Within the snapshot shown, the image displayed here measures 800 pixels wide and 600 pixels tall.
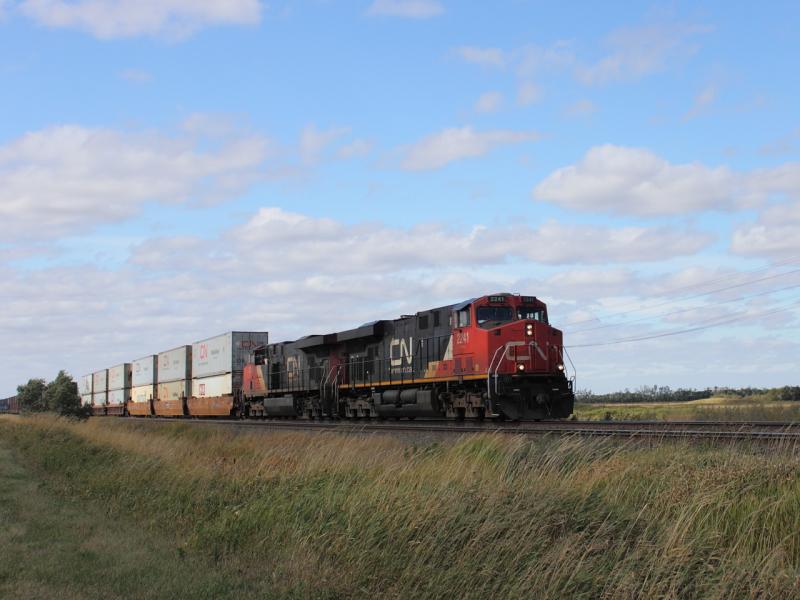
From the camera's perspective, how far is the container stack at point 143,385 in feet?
171

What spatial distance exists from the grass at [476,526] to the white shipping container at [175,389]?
35.1 metres

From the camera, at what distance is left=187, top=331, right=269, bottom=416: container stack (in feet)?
132

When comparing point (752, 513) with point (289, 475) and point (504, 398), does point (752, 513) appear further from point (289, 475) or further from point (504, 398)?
point (504, 398)

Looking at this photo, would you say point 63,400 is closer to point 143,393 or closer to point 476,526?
point 143,393

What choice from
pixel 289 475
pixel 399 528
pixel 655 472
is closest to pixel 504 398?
pixel 289 475

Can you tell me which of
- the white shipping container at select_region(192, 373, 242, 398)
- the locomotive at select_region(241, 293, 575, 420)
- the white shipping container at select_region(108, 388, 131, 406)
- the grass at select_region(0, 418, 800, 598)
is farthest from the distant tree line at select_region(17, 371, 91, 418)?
the grass at select_region(0, 418, 800, 598)

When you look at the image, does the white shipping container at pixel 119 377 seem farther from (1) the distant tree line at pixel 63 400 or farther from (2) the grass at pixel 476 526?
(2) the grass at pixel 476 526

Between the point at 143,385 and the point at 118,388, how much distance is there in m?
8.32

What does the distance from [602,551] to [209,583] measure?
3521 millimetres

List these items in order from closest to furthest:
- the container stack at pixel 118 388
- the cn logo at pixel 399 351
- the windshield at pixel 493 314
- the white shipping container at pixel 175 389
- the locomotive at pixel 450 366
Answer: the locomotive at pixel 450 366 → the windshield at pixel 493 314 → the cn logo at pixel 399 351 → the white shipping container at pixel 175 389 → the container stack at pixel 118 388

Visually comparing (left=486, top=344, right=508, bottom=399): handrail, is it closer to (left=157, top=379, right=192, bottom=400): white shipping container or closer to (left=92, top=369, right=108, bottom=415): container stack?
(left=157, top=379, right=192, bottom=400): white shipping container

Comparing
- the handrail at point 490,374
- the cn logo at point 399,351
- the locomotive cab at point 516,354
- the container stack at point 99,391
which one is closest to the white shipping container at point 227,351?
the cn logo at point 399,351

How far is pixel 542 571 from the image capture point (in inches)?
228

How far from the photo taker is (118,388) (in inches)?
2415
